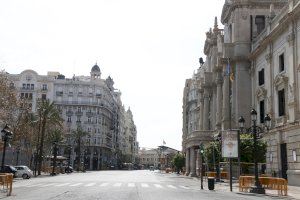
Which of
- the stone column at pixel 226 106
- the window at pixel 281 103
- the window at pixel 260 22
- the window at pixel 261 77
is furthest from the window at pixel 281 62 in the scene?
the stone column at pixel 226 106

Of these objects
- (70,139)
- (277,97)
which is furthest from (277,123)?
(70,139)

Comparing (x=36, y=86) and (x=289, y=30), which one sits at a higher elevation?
(x=36, y=86)

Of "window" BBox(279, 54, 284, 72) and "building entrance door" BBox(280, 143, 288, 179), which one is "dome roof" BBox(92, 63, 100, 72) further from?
"building entrance door" BBox(280, 143, 288, 179)

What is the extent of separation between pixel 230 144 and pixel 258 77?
20074 millimetres

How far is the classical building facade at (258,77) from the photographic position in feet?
121

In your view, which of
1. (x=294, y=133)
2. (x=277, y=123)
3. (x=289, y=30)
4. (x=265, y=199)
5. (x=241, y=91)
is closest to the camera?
(x=265, y=199)

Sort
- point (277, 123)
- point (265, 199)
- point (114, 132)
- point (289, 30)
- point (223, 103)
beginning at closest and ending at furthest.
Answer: point (265, 199)
point (289, 30)
point (277, 123)
point (223, 103)
point (114, 132)

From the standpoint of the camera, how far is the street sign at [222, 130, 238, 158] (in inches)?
1201

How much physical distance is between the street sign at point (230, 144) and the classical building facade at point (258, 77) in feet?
21.9

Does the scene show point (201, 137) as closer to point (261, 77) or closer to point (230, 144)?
point (261, 77)

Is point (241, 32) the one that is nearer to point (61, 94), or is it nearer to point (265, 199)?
point (265, 199)

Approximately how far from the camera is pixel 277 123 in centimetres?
Result: 4084

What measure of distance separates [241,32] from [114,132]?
120059mm

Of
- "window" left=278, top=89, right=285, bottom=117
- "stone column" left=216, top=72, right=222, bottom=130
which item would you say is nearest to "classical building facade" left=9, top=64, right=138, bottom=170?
"stone column" left=216, top=72, right=222, bottom=130
